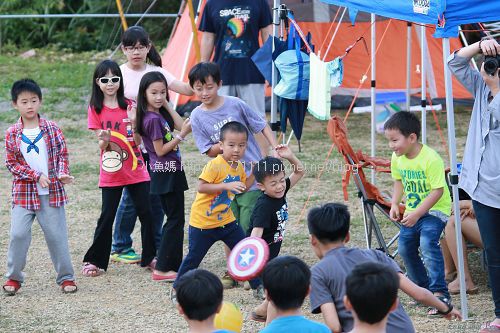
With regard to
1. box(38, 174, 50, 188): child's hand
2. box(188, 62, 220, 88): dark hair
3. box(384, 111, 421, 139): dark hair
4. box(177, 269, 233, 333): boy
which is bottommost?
box(177, 269, 233, 333): boy

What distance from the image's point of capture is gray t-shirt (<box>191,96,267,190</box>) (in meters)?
5.69

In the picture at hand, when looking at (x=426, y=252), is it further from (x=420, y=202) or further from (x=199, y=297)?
(x=199, y=297)

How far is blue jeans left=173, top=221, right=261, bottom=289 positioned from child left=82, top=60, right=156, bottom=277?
75 cm

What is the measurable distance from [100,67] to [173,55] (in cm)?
565

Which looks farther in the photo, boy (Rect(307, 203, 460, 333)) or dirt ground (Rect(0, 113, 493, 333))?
dirt ground (Rect(0, 113, 493, 333))

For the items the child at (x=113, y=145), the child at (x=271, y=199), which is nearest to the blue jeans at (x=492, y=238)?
the child at (x=271, y=199)

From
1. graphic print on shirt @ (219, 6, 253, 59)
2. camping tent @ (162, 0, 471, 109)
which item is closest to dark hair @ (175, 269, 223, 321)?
graphic print on shirt @ (219, 6, 253, 59)

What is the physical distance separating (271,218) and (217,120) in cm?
78

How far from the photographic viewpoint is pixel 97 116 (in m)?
5.99

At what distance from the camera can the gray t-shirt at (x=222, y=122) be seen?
5.69 metres

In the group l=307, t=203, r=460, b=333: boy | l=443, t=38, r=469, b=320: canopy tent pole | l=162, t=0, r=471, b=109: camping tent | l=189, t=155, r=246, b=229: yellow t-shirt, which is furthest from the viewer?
l=162, t=0, r=471, b=109: camping tent

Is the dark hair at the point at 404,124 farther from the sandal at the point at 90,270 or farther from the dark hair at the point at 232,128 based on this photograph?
the sandal at the point at 90,270

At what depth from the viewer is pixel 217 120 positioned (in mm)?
5688

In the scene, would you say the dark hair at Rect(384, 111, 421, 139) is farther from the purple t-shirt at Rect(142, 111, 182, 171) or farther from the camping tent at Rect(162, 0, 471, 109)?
the camping tent at Rect(162, 0, 471, 109)
